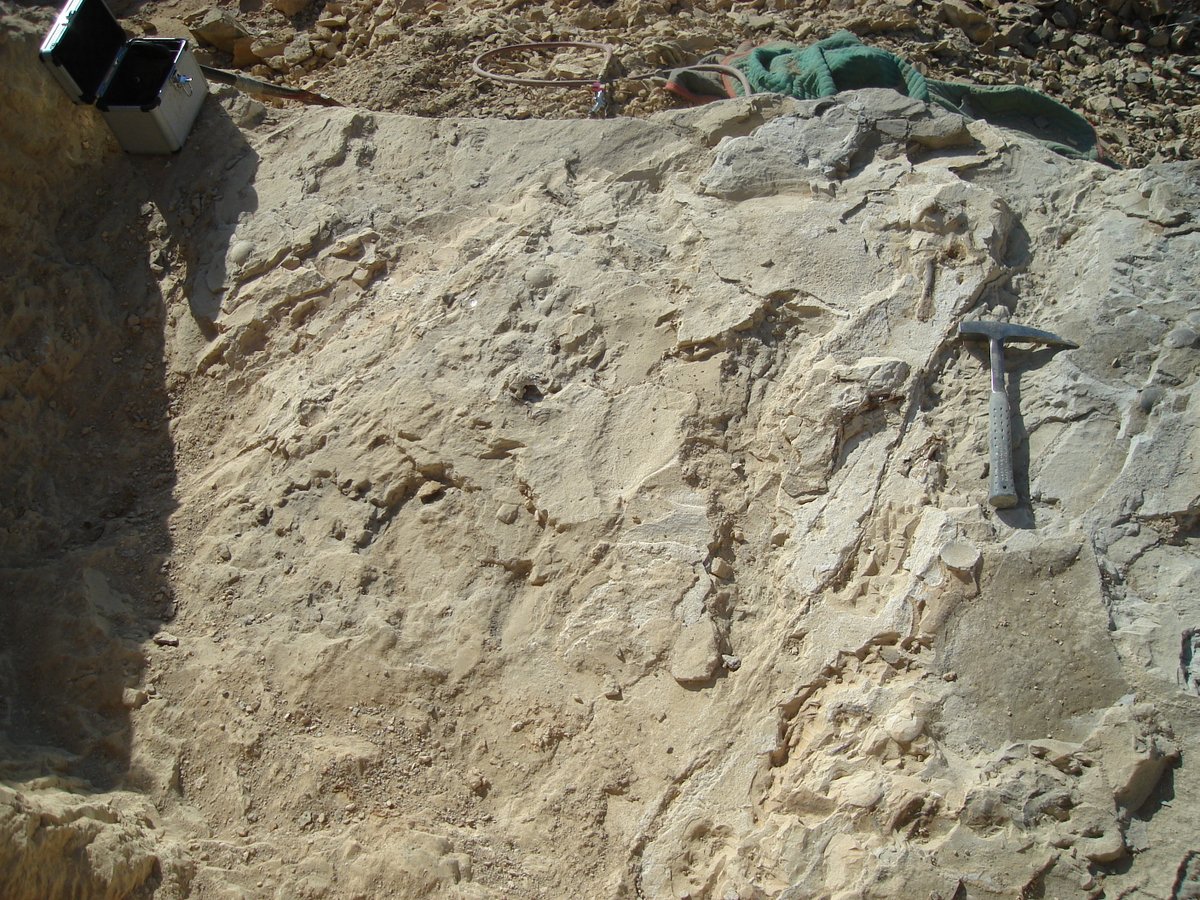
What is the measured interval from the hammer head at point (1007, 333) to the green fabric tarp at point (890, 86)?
151 cm

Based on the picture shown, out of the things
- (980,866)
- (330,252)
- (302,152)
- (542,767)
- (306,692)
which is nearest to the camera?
(980,866)

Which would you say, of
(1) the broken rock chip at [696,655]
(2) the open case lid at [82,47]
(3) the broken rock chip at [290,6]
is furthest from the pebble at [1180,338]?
(3) the broken rock chip at [290,6]

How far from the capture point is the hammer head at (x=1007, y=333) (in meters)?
2.65

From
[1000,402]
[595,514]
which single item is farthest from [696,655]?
[1000,402]

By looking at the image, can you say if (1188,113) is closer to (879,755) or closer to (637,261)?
(637,261)

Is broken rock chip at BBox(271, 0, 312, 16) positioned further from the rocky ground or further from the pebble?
the pebble

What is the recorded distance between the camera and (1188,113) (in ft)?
15.7

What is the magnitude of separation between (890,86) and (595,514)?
8.22 feet

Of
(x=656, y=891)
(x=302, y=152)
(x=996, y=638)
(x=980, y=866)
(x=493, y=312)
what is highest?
(x=302, y=152)

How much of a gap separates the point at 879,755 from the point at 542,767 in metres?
0.79

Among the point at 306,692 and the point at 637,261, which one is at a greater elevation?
the point at 637,261

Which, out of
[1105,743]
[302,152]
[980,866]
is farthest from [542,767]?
[302,152]

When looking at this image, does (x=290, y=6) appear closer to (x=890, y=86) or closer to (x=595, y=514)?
(x=890, y=86)

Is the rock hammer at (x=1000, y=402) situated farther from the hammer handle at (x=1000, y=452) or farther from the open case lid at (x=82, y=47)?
the open case lid at (x=82, y=47)
